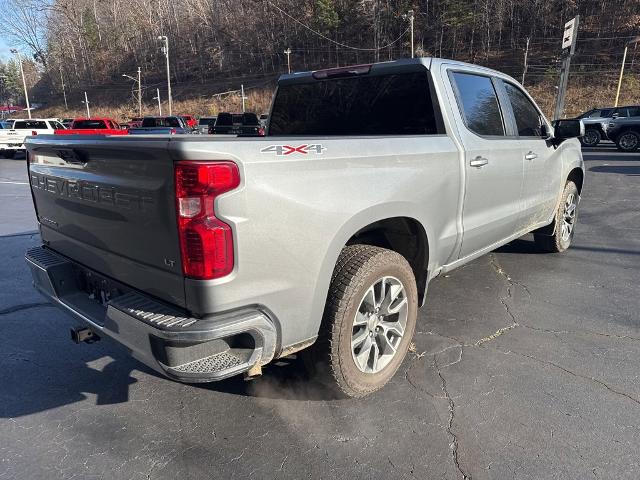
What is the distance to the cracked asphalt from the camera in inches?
90.2

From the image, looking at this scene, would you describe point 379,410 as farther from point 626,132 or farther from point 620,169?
point 626,132

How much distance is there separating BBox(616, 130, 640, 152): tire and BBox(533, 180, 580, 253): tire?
15340mm

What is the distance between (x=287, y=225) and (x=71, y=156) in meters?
1.32

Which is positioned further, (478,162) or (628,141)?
(628,141)

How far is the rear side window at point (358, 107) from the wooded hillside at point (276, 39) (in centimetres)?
4331

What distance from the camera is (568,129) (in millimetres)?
4547

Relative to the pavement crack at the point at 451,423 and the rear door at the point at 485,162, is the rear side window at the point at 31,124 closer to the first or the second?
the rear door at the point at 485,162

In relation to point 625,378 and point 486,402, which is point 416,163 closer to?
point 486,402

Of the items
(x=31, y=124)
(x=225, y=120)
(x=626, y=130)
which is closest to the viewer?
(x=626, y=130)

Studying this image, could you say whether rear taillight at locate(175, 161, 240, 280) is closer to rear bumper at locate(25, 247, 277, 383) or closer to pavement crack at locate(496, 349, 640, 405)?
rear bumper at locate(25, 247, 277, 383)

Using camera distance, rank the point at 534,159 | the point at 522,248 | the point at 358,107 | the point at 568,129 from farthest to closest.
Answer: the point at 522,248, the point at 568,129, the point at 534,159, the point at 358,107

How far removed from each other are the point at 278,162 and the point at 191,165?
1.30 ft

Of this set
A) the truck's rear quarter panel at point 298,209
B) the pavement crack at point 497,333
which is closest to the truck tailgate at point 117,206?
the truck's rear quarter panel at point 298,209

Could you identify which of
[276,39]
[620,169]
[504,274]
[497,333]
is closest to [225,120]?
[620,169]
